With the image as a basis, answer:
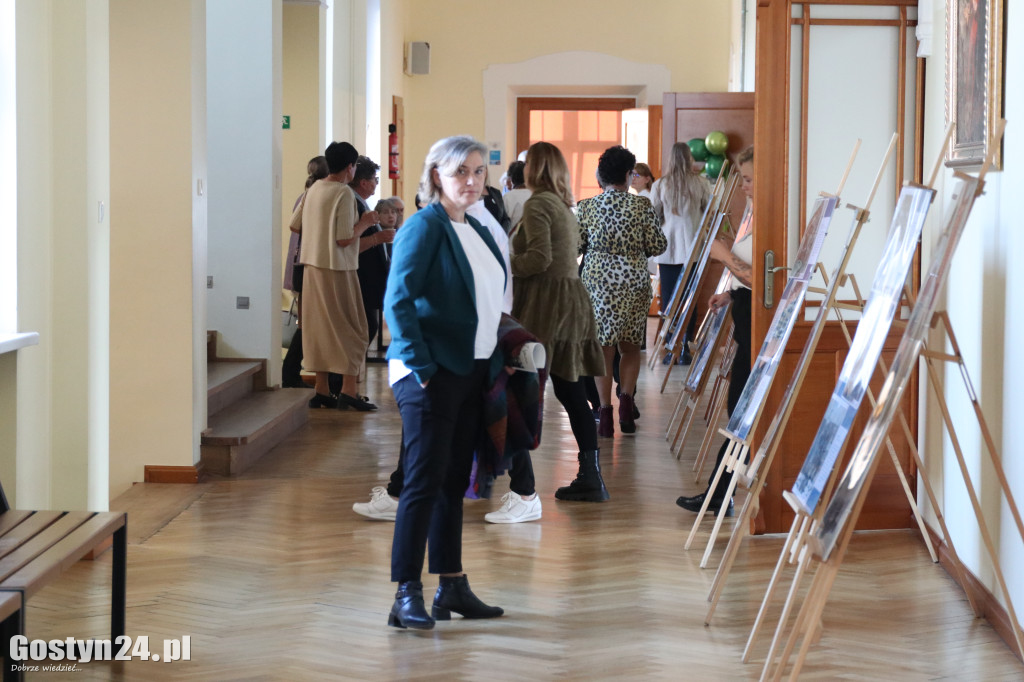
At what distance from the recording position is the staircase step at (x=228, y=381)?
705 cm

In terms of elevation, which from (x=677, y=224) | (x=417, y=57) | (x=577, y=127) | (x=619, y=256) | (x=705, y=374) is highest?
(x=417, y=57)

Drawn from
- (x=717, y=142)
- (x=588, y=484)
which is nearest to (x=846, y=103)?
(x=588, y=484)

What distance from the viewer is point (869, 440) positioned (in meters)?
3.00

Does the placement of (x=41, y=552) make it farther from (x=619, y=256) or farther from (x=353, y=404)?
(x=353, y=404)

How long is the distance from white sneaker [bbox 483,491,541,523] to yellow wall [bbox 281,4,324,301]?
16.6 ft

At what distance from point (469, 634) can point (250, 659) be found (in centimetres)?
69

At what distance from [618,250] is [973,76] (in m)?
2.88

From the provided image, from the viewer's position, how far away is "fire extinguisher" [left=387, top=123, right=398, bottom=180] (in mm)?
12797

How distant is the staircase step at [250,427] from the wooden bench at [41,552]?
8.40ft

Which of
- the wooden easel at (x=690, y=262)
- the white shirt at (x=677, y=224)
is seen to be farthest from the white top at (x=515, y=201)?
the white shirt at (x=677, y=224)

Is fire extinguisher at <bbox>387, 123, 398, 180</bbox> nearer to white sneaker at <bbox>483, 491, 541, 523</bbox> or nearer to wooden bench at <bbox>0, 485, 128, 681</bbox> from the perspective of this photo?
white sneaker at <bbox>483, 491, 541, 523</bbox>

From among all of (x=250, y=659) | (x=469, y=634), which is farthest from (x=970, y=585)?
(x=250, y=659)

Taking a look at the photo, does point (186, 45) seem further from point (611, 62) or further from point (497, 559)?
point (611, 62)

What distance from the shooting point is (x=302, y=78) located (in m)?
9.81
